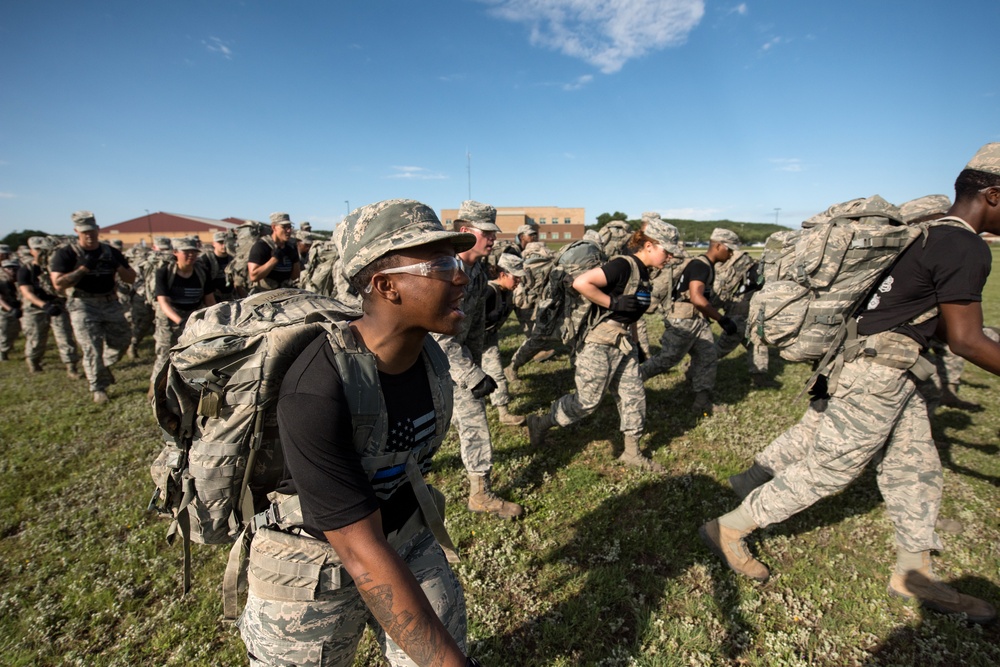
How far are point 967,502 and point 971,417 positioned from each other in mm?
2717

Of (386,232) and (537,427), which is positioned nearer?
(386,232)

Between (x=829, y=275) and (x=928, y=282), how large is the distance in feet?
1.56

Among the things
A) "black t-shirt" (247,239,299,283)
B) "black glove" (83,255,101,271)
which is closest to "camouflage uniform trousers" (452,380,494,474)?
"black t-shirt" (247,239,299,283)

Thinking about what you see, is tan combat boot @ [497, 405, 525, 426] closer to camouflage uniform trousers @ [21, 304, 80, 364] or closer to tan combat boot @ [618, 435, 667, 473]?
tan combat boot @ [618, 435, 667, 473]

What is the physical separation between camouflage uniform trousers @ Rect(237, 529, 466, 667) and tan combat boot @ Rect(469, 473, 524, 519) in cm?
221

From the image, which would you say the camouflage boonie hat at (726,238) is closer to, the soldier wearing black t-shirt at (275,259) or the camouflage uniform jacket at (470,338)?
the camouflage uniform jacket at (470,338)

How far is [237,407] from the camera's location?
1617 millimetres

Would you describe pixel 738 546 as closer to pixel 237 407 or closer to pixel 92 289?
pixel 237 407

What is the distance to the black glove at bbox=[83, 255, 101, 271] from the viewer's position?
23.0 ft

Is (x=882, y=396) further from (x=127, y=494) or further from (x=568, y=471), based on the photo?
(x=127, y=494)

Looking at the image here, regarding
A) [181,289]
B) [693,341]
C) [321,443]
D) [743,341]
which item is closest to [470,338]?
[693,341]

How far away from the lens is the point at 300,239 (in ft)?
36.7

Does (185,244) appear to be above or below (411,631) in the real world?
above

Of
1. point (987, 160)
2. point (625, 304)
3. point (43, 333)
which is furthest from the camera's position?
point (43, 333)
